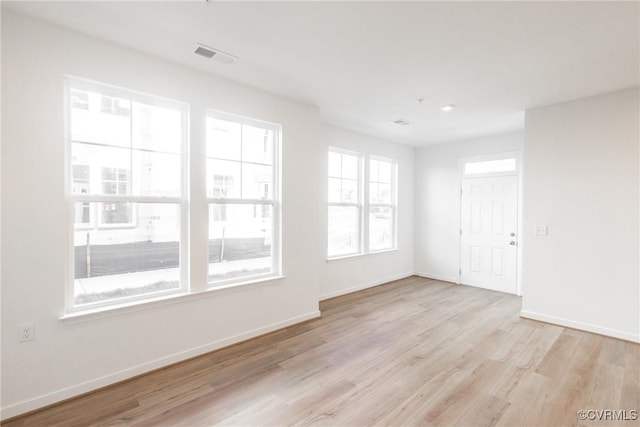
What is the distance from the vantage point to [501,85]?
10.3 ft

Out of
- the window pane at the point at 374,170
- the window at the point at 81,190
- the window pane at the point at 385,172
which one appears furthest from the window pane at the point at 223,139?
the window pane at the point at 385,172

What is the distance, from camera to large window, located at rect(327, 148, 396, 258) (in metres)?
4.96

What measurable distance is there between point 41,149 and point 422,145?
5.84 metres

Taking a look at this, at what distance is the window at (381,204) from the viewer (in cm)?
558

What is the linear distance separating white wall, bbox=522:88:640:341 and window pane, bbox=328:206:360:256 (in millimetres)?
2483

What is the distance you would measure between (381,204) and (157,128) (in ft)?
13.3

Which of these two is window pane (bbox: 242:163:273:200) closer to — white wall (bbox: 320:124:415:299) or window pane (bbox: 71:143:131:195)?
window pane (bbox: 71:143:131:195)

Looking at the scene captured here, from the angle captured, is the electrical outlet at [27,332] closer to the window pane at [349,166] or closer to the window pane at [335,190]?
the window pane at [335,190]

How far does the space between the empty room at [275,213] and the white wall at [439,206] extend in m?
1.28

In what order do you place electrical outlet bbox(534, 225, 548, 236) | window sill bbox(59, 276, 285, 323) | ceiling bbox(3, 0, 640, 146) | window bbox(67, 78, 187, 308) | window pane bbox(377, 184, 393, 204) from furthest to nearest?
window pane bbox(377, 184, 393, 204)
electrical outlet bbox(534, 225, 548, 236)
window bbox(67, 78, 187, 308)
window sill bbox(59, 276, 285, 323)
ceiling bbox(3, 0, 640, 146)

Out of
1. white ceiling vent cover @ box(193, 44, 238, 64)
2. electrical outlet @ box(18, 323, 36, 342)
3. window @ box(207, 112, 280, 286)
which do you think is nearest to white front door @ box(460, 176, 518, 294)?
window @ box(207, 112, 280, 286)

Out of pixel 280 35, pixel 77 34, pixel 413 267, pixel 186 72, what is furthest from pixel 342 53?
pixel 413 267

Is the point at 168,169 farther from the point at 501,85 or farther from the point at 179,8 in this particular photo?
the point at 501,85

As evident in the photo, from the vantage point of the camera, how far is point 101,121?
A: 246 cm
